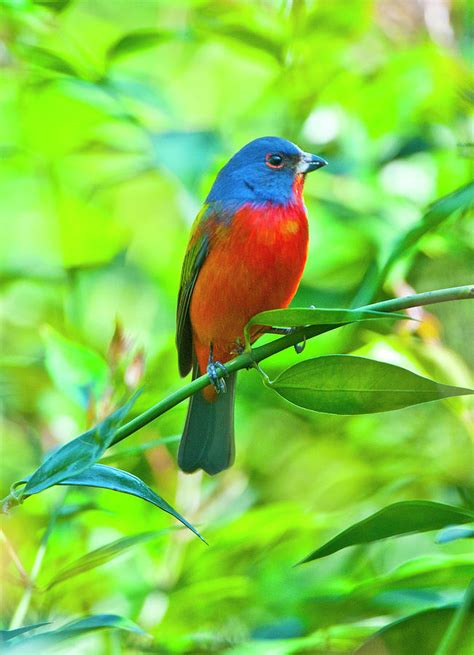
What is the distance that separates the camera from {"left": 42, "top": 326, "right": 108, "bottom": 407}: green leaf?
2.30 meters

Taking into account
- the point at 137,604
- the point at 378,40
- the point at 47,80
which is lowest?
the point at 137,604

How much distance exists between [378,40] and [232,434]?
1.99m

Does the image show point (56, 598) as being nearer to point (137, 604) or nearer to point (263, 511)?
point (137, 604)

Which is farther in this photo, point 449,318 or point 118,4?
point 118,4

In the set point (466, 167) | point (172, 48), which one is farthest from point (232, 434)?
point (172, 48)

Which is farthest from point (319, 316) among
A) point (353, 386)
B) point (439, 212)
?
point (439, 212)

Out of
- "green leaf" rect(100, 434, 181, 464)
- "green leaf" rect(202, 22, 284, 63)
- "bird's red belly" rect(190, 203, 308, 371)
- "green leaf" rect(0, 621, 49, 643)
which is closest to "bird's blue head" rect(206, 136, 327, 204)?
"bird's red belly" rect(190, 203, 308, 371)

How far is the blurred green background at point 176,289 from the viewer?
231 centimetres

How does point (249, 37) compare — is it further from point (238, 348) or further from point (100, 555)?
point (100, 555)

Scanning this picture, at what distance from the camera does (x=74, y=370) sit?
7.78ft

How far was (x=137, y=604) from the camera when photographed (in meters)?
2.42

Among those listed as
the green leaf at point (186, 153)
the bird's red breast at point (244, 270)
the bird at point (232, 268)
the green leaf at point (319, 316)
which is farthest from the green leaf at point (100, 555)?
the green leaf at point (186, 153)

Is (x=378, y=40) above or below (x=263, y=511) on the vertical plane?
above

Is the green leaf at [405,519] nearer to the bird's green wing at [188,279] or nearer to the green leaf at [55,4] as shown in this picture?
the bird's green wing at [188,279]
